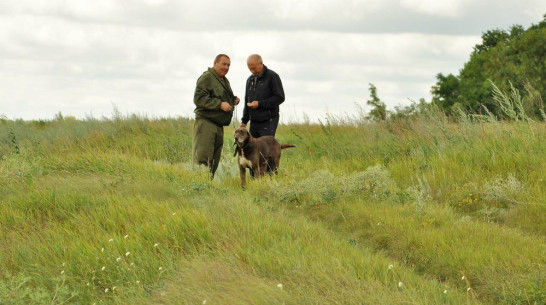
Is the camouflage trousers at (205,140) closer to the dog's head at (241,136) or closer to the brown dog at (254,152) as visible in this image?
the brown dog at (254,152)

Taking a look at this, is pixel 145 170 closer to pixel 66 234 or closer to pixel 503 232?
pixel 66 234

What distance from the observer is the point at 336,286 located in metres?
5.27

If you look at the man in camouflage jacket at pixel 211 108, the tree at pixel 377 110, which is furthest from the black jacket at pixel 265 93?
the tree at pixel 377 110

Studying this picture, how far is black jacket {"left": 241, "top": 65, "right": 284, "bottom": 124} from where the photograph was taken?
1136 cm

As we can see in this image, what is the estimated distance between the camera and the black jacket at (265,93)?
37.3 feet

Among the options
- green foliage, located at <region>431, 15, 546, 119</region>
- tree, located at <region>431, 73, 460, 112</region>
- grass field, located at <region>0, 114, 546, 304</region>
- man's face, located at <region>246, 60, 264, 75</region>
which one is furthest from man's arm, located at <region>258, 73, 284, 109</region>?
tree, located at <region>431, 73, 460, 112</region>

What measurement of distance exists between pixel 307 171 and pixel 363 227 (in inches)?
150

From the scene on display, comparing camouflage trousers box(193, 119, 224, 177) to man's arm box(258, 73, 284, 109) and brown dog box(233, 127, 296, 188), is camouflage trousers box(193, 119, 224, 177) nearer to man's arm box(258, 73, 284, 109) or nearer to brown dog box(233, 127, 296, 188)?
brown dog box(233, 127, 296, 188)

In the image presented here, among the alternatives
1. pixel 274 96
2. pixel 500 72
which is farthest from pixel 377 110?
pixel 500 72

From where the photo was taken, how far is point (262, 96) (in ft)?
37.5

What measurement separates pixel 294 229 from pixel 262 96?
4.84 meters

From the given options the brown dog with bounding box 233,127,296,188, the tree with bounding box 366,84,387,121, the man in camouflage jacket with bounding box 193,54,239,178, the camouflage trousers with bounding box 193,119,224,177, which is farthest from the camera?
the tree with bounding box 366,84,387,121

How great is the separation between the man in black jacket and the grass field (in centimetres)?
122

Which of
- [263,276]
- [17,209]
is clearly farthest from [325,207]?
[17,209]
